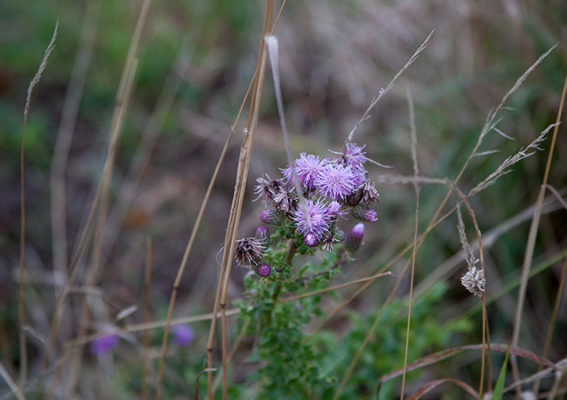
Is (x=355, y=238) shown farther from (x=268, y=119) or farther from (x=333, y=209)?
(x=268, y=119)

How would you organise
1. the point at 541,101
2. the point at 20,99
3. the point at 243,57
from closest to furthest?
the point at 541,101 < the point at 20,99 < the point at 243,57

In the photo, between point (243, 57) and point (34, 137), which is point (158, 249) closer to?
point (34, 137)

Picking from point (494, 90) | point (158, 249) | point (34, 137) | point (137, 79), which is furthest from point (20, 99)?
point (494, 90)

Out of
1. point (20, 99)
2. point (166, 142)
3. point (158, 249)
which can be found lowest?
point (158, 249)

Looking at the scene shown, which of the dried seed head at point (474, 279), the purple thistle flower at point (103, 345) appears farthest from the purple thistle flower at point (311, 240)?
the purple thistle flower at point (103, 345)

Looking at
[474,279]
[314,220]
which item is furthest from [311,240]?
[474,279]

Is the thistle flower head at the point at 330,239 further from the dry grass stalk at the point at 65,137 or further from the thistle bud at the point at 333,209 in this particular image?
the dry grass stalk at the point at 65,137
